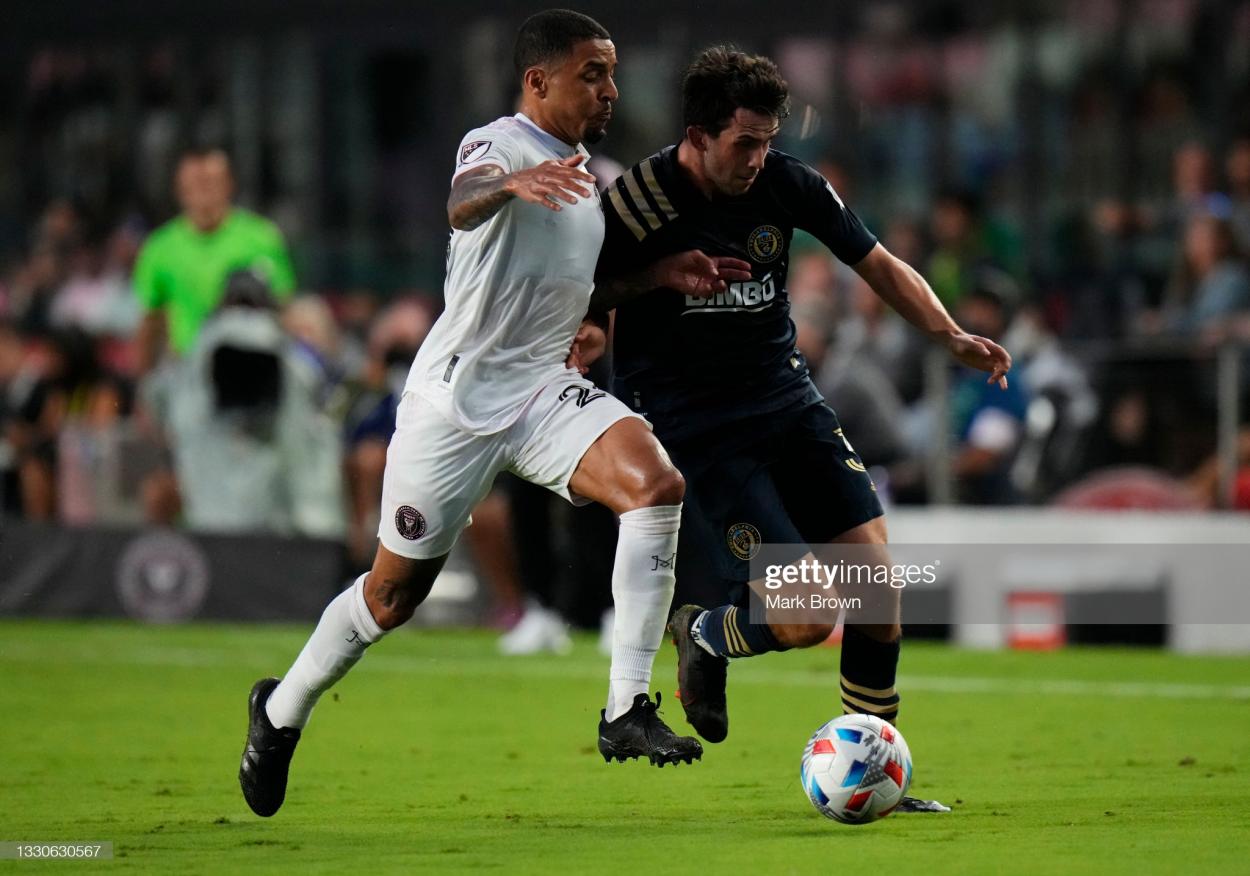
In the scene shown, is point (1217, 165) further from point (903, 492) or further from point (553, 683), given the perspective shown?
point (553, 683)

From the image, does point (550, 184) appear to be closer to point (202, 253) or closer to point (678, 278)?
point (678, 278)

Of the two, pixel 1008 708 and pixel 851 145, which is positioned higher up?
pixel 851 145

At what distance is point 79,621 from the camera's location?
14906mm

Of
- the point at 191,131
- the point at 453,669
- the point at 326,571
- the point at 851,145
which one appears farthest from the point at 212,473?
the point at 191,131

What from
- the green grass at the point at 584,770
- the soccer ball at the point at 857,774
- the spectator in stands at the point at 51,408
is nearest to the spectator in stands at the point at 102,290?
the spectator in stands at the point at 51,408

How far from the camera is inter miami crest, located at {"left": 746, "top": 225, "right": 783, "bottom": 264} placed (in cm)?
681

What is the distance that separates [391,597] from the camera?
662 cm

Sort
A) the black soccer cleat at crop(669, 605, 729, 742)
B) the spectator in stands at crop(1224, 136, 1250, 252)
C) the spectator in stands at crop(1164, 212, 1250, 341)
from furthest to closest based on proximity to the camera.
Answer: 1. the spectator in stands at crop(1224, 136, 1250, 252)
2. the spectator in stands at crop(1164, 212, 1250, 341)
3. the black soccer cleat at crop(669, 605, 729, 742)

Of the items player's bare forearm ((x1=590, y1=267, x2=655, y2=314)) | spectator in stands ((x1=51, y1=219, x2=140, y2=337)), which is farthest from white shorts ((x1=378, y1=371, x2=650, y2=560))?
spectator in stands ((x1=51, y1=219, x2=140, y2=337))

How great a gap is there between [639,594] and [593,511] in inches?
243

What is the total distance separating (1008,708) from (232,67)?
14041 millimetres

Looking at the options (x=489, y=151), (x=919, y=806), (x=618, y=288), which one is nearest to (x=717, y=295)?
(x=618, y=288)

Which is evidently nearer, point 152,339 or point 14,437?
point 152,339

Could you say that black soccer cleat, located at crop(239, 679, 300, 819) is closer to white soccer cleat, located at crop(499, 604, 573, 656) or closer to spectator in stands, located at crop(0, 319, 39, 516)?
white soccer cleat, located at crop(499, 604, 573, 656)
